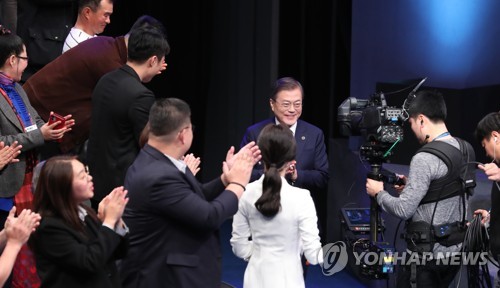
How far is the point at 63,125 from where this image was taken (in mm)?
4195

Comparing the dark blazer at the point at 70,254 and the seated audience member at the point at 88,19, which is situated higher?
the seated audience member at the point at 88,19

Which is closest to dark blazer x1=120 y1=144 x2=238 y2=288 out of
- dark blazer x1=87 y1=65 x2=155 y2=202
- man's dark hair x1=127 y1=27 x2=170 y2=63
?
dark blazer x1=87 y1=65 x2=155 y2=202

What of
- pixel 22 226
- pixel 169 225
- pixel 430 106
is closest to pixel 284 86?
pixel 430 106

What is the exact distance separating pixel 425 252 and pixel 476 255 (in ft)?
1.02

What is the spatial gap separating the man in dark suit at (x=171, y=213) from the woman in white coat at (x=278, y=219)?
10.8 inches

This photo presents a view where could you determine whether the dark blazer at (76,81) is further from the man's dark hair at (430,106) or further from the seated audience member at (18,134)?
the man's dark hair at (430,106)

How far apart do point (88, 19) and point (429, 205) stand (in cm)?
214

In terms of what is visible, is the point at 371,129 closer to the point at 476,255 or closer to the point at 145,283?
the point at 476,255

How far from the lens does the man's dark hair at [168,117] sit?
319 cm

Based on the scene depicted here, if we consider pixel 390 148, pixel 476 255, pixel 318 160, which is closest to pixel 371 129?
pixel 390 148

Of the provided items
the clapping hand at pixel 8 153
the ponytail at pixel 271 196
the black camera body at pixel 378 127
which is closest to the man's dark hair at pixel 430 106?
the black camera body at pixel 378 127

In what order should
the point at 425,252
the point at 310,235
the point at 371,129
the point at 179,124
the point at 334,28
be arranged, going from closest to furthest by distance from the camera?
the point at 179,124 < the point at 310,235 < the point at 425,252 < the point at 371,129 < the point at 334,28

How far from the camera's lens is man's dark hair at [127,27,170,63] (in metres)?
3.95

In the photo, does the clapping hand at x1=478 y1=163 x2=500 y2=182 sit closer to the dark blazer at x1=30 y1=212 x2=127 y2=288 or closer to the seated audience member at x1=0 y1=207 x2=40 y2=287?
the dark blazer at x1=30 y1=212 x2=127 y2=288
